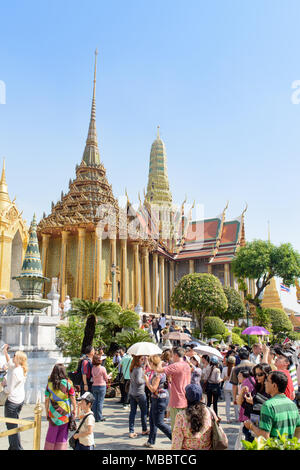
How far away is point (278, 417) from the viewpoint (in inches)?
146

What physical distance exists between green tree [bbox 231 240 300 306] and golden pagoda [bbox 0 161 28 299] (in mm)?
21783

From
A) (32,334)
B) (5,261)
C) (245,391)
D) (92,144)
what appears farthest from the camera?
(92,144)

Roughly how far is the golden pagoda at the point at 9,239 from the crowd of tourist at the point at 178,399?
47.6 feet

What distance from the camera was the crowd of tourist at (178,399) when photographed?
379 centimetres

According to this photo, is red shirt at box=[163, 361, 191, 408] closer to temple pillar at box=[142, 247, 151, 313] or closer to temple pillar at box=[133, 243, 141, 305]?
temple pillar at box=[133, 243, 141, 305]

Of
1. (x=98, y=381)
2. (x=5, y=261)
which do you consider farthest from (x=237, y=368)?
(x=5, y=261)

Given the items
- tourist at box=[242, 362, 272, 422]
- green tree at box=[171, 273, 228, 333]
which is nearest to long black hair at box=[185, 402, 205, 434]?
tourist at box=[242, 362, 272, 422]

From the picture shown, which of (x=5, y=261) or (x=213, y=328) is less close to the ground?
(x=5, y=261)

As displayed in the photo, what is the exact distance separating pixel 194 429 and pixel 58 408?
1.97 m

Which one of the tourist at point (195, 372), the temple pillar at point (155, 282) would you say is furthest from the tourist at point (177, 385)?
the temple pillar at point (155, 282)

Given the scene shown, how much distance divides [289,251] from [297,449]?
36781mm

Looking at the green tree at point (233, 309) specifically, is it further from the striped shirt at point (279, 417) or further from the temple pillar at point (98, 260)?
the striped shirt at point (279, 417)

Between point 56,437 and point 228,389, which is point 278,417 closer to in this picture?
point 56,437
